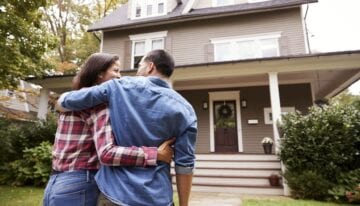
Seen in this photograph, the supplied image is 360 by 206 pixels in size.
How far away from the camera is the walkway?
5047 millimetres

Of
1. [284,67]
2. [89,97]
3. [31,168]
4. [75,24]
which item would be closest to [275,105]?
[284,67]

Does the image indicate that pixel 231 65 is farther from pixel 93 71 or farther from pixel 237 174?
pixel 93 71

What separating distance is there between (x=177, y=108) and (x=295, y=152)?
5.52 m

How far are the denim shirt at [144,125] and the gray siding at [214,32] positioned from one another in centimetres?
947

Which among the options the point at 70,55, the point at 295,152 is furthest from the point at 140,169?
the point at 70,55

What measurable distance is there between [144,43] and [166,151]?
1093 cm

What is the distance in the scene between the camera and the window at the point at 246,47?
10.1 m

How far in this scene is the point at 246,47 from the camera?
1041 centimetres

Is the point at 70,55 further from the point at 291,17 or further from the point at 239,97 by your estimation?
the point at 291,17

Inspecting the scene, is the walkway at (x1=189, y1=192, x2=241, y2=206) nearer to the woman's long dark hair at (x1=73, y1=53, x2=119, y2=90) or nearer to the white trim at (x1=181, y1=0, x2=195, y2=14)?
the woman's long dark hair at (x1=73, y1=53, x2=119, y2=90)

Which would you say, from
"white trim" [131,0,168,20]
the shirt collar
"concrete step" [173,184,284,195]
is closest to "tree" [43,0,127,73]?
"white trim" [131,0,168,20]

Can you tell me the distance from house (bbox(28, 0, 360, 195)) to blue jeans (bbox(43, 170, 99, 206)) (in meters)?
6.09

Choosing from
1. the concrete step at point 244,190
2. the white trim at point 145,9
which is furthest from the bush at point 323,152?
the white trim at point 145,9

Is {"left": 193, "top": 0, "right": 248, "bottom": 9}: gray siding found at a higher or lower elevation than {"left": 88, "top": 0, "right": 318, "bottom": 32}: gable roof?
higher
